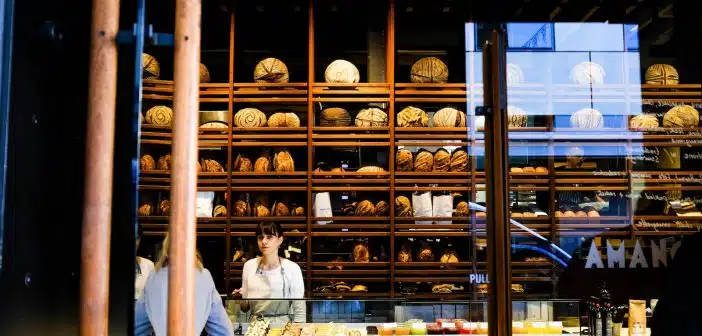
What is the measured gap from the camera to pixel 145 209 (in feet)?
2.82

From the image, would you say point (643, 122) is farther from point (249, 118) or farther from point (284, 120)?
point (249, 118)

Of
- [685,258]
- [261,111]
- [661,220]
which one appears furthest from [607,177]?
[685,258]

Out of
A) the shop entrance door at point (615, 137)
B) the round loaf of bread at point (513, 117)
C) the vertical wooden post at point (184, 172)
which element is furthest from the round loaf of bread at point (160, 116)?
the shop entrance door at point (615, 137)

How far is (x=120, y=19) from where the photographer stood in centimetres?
86

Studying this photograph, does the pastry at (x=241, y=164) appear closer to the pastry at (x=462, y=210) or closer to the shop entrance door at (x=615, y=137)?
the pastry at (x=462, y=210)

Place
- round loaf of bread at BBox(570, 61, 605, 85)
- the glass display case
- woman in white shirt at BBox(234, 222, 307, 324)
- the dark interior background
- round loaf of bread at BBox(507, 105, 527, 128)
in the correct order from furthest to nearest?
round loaf of bread at BBox(570, 61, 605, 85), woman in white shirt at BBox(234, 222, 307, 324), the glass display case, round loaf of bread at BBox(507, 105, 527, 128), the dark interior background

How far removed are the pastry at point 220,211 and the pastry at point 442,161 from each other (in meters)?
1.83

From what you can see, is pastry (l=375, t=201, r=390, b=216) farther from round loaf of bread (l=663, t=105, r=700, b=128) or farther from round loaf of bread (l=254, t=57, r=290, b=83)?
round loaf of bread (l=663, t=105, r=700, b=128)

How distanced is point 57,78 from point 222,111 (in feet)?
14.7

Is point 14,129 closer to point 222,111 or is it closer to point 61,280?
point 61,280

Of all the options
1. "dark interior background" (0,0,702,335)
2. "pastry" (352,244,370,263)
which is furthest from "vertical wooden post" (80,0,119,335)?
"pastry" (352,244,370,263)

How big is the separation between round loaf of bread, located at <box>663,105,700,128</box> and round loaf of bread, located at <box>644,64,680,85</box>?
0.24 meters

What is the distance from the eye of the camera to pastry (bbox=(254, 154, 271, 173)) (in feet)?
17.0

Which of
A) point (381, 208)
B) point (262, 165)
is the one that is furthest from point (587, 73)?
point (262, 165)
